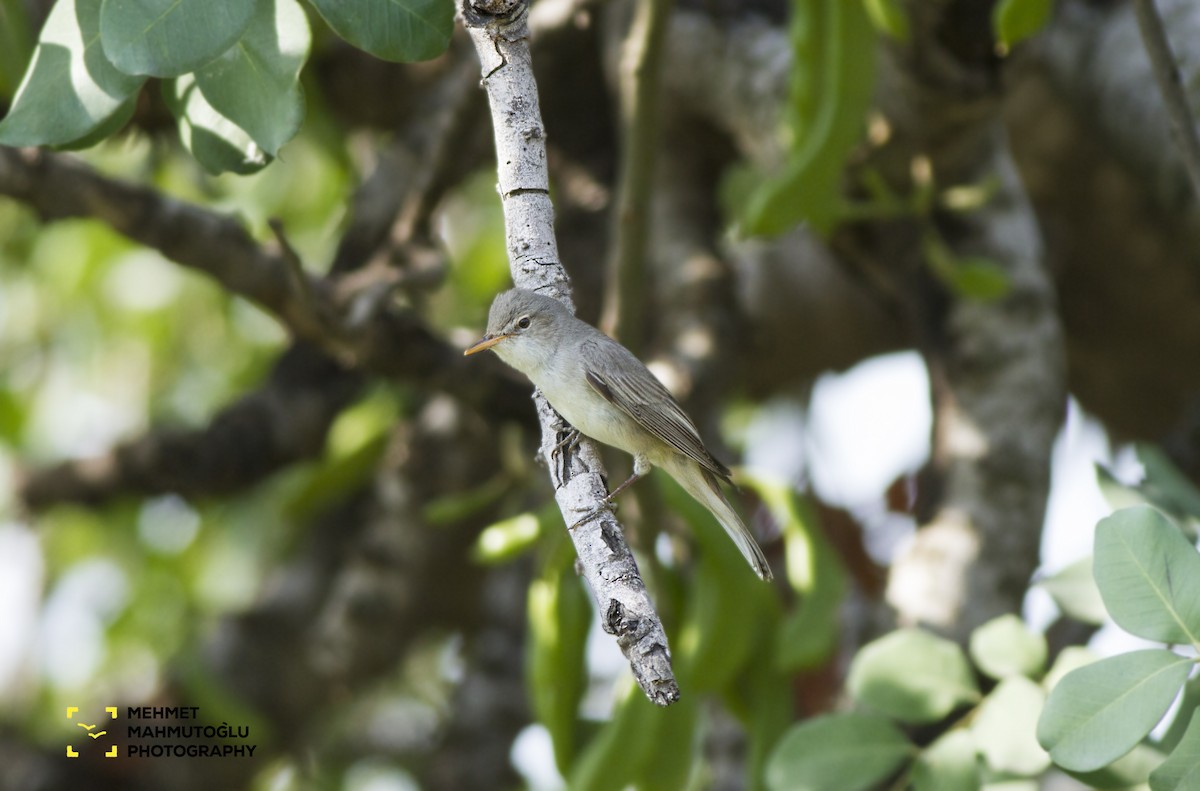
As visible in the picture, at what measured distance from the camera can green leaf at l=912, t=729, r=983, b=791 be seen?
6.73 feet

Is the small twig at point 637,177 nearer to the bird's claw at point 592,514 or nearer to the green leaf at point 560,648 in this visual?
the green leaf at point 560,648

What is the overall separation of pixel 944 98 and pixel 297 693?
3117mm

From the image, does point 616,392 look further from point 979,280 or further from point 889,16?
point 979,280

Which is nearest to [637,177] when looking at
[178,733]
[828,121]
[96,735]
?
[828,121]

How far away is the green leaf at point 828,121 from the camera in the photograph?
2.66 m

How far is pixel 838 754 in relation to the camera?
2.20 metres

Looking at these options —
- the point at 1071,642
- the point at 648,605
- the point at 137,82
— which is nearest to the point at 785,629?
the point at 1071,642

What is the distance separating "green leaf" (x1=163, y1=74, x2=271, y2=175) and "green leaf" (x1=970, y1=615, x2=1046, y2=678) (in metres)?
1.56

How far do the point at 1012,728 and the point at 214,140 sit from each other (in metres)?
1.68

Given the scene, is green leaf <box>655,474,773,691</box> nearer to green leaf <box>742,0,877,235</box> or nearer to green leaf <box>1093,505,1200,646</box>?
green leaf <box>742,0,877,235</box>

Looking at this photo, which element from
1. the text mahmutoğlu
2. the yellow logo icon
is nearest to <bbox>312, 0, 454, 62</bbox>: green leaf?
the text mahmutoğlu

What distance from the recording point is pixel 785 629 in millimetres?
2758

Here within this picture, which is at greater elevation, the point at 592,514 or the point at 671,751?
the point at 592,514

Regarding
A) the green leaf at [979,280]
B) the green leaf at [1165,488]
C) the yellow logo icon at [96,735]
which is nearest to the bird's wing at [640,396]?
the green leaf at [1165,488]
